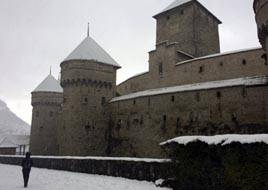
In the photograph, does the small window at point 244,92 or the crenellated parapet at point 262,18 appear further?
the small window at point 244,92

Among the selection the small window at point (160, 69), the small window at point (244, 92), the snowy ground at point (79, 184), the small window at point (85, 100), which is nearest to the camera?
the snowy ground at point (79, 184)

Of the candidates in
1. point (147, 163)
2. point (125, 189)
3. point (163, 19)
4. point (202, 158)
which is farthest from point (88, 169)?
point (163, 19)

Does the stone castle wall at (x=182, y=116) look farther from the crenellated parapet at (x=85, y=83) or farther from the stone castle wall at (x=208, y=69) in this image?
the stone castle wall at (x=208, y=69)

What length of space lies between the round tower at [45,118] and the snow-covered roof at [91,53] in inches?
361

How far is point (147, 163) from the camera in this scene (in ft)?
40.6

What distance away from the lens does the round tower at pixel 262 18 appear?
14.7 meters

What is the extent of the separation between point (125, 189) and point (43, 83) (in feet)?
95.9

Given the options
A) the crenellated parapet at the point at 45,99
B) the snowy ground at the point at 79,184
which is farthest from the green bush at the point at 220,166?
the crenellated parapet at the point at 45,99

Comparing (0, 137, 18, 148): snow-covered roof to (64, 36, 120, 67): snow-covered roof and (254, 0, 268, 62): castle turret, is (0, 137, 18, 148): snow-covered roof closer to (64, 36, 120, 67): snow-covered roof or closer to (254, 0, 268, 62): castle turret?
(64, 36, 120, 67): snow-covered roof

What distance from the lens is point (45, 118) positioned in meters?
34.9

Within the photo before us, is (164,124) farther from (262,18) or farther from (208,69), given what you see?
(262,18)

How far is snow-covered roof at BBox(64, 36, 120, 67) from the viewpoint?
2730 cm

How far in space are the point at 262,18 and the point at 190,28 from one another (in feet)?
49.0

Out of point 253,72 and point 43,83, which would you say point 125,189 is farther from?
A: point 43,83
